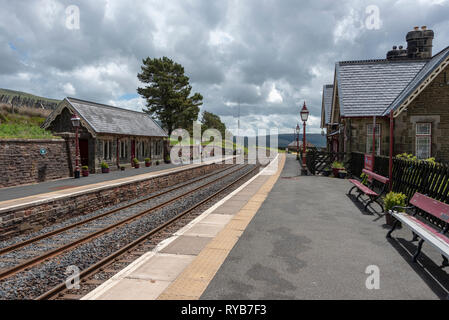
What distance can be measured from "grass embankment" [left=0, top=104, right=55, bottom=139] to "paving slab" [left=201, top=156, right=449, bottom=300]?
616 inches

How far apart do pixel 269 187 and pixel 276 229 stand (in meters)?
6.92

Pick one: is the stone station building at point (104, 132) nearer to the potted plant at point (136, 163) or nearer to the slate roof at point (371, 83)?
the potted plant at point (136, 163)

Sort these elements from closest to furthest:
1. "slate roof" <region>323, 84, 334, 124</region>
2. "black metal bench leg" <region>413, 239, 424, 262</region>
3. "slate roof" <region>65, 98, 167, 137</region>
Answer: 1. "black metal bench leg" <region>413, 239, 424, 262</region>
2. "slate roof" <region>65, 98, 167, 137</region>
3. "slate roof" <region>323, 84, 334, 124</region>

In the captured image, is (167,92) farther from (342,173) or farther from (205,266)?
(205,266)

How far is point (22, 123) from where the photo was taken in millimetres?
24766

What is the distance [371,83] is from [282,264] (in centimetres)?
1890

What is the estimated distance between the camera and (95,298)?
378cm

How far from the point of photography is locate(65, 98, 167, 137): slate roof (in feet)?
71.3

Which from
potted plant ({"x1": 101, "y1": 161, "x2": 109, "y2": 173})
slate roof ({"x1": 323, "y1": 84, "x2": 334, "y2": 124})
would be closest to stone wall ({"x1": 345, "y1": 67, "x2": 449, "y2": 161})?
slate roof ({"x1": 323, "y1": 84, "x2": 334, "y2": 124})

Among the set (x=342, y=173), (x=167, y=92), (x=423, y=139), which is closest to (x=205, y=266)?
(x=342, y=173)

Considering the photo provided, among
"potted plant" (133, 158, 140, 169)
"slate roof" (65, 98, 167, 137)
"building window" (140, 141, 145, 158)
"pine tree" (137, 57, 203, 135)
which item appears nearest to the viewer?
"slate roof" (65, 98, 167, 137)

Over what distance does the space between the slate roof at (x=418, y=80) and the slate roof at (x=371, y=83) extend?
306 mm

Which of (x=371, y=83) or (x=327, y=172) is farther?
(x=371, y=83)

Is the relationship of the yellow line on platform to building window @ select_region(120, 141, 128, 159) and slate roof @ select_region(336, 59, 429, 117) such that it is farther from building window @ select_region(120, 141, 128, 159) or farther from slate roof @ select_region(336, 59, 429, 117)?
building window @ select_region(120, 141, 128, 159)
